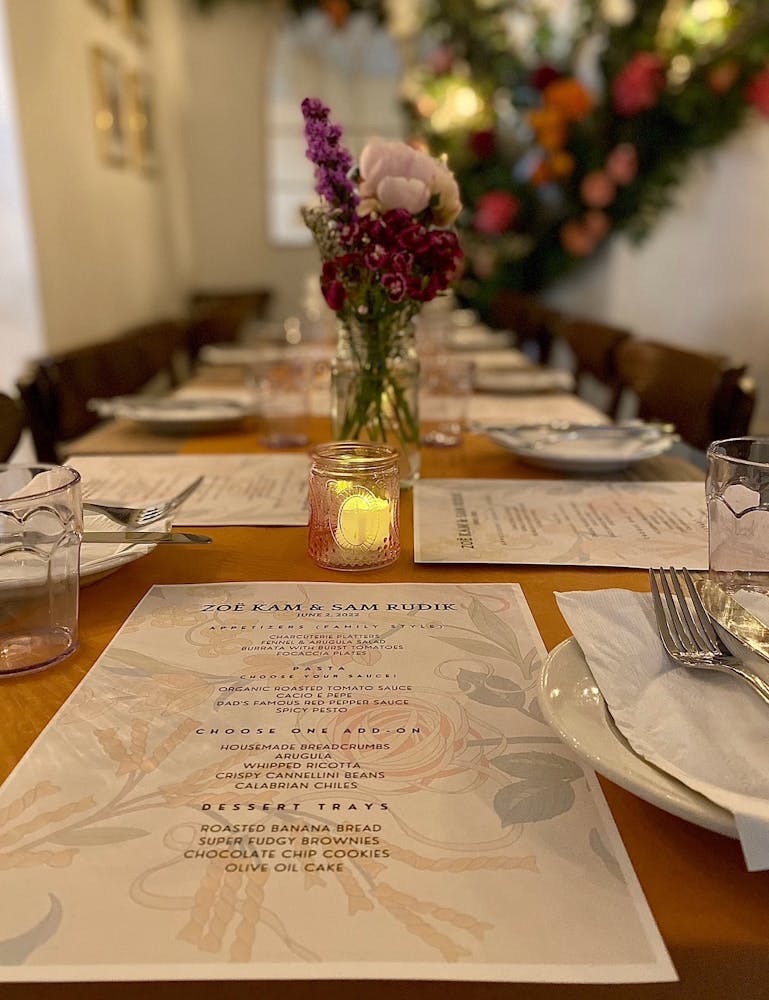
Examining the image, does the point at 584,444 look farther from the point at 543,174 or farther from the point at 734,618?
the point at 543,174

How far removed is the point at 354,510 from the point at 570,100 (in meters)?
3.59

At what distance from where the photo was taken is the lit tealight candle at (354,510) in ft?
2.31

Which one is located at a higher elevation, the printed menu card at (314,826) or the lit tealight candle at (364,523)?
the lit tealight candle at (364,523)

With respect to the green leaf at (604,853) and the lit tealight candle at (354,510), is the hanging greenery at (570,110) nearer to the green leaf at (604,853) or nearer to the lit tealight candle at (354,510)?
the lit tealight candle at (354,510)

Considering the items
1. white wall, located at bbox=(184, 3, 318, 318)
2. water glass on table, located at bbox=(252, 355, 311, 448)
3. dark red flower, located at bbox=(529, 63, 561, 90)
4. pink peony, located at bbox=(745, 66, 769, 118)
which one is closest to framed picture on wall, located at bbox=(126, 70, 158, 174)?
white wall, located at bbox=(184, 3, 318, 318)

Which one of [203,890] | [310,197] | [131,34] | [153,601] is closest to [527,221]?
[310,197]

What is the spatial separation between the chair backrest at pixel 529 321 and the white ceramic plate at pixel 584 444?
1551 mm

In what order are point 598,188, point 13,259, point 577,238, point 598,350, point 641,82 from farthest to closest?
point 577,238 → point 598,188 → point 641,82 → point 13,259 → point 598,350

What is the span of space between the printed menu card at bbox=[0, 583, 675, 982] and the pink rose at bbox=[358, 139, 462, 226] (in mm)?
479

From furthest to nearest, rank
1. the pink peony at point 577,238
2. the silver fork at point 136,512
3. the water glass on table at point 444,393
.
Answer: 1. the pink peony at point 577,238
2. the water glass on table at point 444,393
3. the silver fork at point 136,512

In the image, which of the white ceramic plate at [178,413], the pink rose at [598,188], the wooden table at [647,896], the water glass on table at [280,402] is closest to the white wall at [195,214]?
the pink rose at [598,188]

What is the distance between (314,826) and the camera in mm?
385

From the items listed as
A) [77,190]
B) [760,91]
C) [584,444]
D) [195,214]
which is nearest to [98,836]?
[584,444]

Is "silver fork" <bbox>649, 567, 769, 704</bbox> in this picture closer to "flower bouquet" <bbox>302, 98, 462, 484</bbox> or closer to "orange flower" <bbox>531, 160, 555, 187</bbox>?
"flower bouquet" <bbox>302, 98, 462, 484</bbox>
